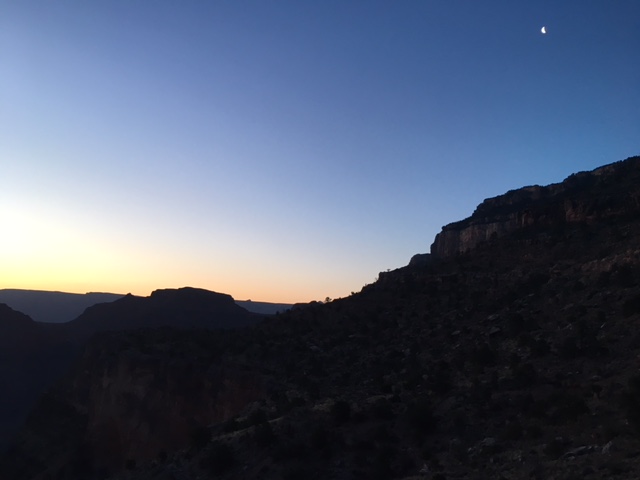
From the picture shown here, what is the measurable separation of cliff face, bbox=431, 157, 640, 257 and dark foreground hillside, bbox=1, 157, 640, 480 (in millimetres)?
273

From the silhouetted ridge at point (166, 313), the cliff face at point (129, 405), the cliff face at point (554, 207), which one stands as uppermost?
the cliff face at point (554, 207)

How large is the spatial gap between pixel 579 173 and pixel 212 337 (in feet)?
159

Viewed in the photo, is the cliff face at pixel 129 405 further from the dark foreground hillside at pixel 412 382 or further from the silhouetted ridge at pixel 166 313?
the silhouetted ridge at pixel 166 313

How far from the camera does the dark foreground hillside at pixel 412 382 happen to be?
15.4 m

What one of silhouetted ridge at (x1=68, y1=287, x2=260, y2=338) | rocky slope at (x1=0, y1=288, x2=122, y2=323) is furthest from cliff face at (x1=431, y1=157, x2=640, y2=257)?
rocky slope at (x1=0, y1=288, x2=122, y2=323)

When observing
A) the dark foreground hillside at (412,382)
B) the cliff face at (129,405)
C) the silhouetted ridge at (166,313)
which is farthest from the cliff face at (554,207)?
the silhouetted ridge at (166,313)

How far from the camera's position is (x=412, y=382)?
2206 cm

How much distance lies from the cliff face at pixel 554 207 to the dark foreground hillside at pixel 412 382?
10.7 inches

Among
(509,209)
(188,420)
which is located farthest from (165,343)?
(509,209)

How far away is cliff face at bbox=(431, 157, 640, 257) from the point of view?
39.9m

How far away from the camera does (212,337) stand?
42531 millimetres

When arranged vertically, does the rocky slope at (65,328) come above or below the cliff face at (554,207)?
below

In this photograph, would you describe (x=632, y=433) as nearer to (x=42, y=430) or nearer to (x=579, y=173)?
(x=42, y=430)

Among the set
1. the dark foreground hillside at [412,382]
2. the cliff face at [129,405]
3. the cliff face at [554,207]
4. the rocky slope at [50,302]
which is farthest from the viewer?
the rocky slope at [50,302]
